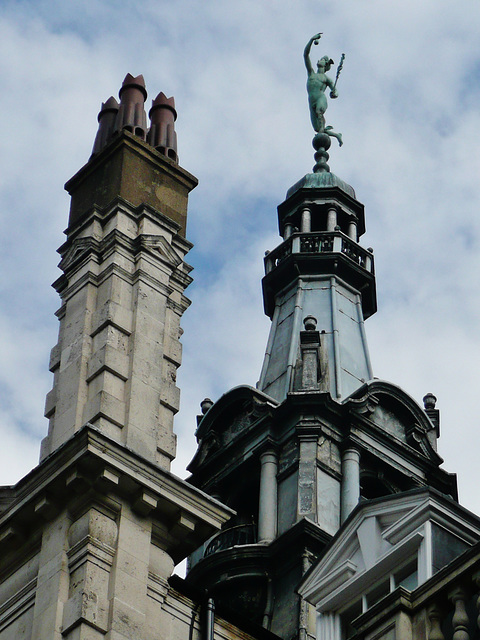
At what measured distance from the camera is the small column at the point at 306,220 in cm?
5466

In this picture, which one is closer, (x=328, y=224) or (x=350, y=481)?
(x=350, y=481)

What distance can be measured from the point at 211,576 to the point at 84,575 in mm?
19210

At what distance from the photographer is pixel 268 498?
44719 mm

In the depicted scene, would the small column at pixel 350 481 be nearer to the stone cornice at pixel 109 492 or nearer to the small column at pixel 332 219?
the small column at pixel 332 219

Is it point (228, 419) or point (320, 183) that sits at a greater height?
point (320, 183)

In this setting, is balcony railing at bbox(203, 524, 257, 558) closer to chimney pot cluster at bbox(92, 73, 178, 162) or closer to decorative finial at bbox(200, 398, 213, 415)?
decorative finial at bbox(200, 398, 213, 415)

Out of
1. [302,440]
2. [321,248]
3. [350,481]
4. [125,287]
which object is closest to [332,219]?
[321,248]

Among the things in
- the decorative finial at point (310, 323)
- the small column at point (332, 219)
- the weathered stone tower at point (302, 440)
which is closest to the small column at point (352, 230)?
the weathered stone tower at point (302, 440)

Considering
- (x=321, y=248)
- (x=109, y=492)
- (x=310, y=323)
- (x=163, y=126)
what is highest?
(x=321, y=248)

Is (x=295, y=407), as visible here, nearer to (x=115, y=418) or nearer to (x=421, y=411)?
(x=421, y=411)

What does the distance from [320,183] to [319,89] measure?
15.9ft

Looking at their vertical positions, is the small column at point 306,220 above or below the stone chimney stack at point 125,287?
above

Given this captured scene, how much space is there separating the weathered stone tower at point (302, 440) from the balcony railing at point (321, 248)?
0.04m

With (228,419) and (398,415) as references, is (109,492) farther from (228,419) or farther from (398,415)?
(398,415)
